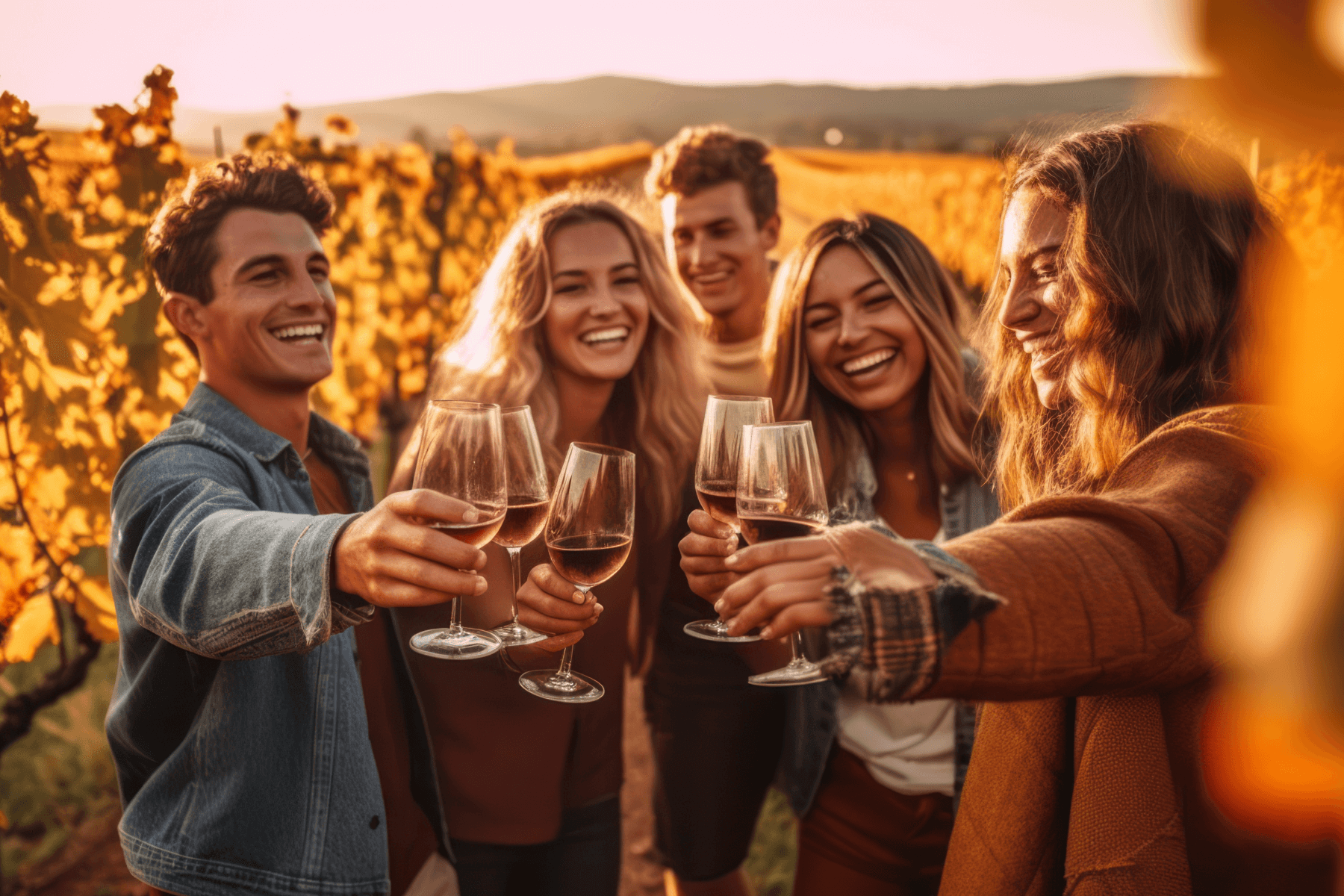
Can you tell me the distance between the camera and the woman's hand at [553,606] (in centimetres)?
175

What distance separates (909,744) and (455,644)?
63.7 inches

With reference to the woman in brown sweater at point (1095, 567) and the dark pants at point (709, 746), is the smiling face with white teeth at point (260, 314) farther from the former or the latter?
the dark pants at point (709, 746)

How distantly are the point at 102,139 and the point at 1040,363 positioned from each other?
343 centimetres

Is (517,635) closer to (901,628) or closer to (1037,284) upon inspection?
(901,628)

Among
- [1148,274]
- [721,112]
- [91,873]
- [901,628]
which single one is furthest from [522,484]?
[721,112]

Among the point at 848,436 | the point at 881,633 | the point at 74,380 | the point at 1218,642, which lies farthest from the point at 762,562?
the point at 74,380

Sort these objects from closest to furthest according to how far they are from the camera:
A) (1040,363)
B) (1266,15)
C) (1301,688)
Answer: (1301,688), (1266,15), (1040,363)

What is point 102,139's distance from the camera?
3232 mm

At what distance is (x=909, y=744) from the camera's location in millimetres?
2613

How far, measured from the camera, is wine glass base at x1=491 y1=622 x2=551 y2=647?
1.73 m

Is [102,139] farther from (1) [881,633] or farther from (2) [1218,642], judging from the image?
(2) [1218,642]

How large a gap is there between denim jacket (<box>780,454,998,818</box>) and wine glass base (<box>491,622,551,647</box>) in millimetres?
1200

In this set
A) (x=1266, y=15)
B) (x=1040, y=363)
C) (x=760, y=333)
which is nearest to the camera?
(x=1266, y=15)

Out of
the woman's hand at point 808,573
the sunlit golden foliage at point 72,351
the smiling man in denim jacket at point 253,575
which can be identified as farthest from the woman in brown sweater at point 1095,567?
the sunlit golden foliage at point 72,351
